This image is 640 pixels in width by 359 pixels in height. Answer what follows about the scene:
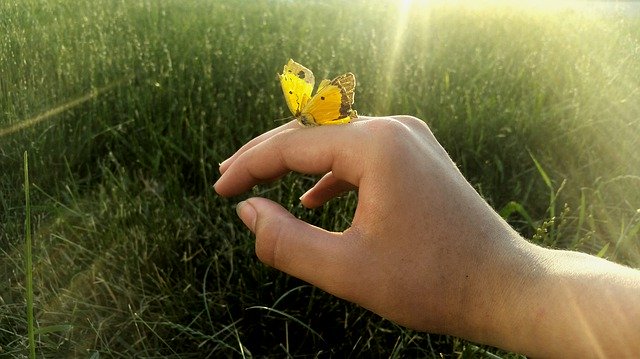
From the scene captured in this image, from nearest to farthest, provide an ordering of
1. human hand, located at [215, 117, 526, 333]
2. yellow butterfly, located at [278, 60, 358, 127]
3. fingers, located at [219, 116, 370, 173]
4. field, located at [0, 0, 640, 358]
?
human hand, located at [215, 117, 526, 333] → yellow butterfly, located at [278, 60, 358, 127] → fingers, located at [219, 116, 370, 173] → field, located at [0, 0, 640, 358]

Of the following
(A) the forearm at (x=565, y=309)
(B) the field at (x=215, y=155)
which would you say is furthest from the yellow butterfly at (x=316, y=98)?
(B) the field at (x=215, y=155)

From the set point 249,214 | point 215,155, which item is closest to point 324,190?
point 249,214

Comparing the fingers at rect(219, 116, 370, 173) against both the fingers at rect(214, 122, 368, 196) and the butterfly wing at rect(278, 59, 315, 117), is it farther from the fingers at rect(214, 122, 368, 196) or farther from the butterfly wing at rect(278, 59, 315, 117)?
the butterfly wing at rect(278, 59, 315, 117)

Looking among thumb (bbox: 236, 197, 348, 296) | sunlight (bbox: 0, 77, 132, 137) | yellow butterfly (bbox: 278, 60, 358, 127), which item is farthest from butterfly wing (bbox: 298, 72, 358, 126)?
sunlight (bbox: 0, 77, 132, 137)

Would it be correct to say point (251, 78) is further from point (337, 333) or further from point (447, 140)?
point (337, 333)

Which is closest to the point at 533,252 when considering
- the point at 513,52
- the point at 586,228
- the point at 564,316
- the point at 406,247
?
the point at 564,316

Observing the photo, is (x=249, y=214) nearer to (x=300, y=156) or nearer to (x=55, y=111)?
(x=300, y=156)

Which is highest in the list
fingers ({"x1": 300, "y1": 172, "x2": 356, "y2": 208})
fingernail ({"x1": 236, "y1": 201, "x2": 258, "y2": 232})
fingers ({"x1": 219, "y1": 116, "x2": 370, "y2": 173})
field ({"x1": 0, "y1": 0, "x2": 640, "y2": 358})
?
fingers ({"x1": 219, "y1": 116, "x2": 370, "y2": 173})
